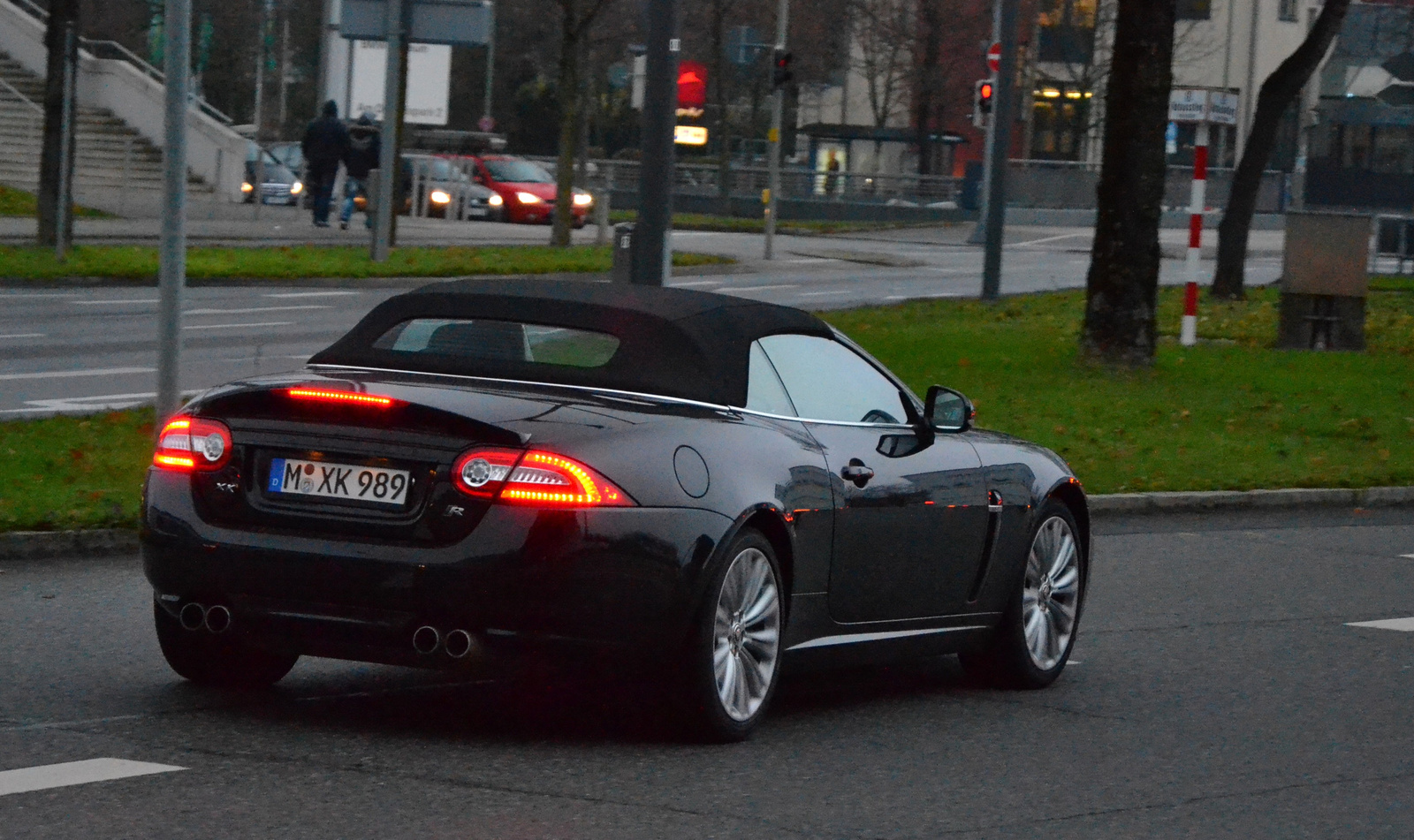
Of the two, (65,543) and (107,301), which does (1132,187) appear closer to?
(107,301)

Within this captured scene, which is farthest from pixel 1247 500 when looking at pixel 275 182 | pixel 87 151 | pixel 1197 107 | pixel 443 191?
pixel 1197 107

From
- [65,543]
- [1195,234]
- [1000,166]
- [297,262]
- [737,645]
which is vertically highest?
[1000,166]

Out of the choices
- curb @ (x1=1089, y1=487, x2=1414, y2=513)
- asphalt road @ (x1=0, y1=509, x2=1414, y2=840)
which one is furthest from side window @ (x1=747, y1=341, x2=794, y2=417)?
curb @ (x1=1089, y1=487, x2=1414, y2=513)

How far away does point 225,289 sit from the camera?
26625 mm

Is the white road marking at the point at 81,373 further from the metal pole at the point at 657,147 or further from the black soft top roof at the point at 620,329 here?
the black soft top roof at the point at 620,329

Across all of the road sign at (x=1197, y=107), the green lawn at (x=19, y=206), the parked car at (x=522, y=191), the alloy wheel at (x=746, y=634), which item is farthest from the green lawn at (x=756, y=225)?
the alloy wheel at (x=746, y=634)

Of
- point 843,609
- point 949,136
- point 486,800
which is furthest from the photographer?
point 949,136

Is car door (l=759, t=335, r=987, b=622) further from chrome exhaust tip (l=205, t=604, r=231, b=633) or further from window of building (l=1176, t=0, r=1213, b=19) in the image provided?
window of building (l=1176, t=0, r=1213, b=19)

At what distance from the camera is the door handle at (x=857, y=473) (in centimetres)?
714

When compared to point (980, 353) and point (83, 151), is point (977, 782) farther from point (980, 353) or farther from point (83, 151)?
point (83, 151)

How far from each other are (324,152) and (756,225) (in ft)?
57.6

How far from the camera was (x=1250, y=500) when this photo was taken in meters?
14.5

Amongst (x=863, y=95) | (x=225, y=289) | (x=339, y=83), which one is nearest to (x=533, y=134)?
(x=863, y=95)

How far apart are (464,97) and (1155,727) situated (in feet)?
280
